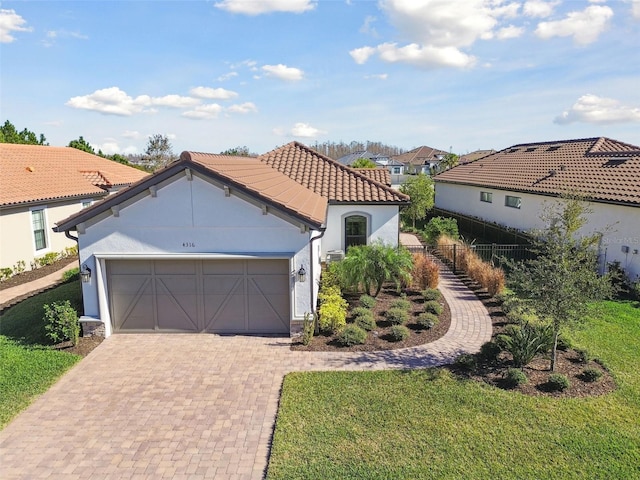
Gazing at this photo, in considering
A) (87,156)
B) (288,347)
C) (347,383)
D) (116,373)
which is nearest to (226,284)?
(288,347)

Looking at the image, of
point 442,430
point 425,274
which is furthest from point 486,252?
point 442,430

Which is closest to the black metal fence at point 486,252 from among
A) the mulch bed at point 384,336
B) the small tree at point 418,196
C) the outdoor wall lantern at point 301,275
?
the mulch bed at point 384,336

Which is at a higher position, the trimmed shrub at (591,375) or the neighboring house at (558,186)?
the neighboring house at (558,186)

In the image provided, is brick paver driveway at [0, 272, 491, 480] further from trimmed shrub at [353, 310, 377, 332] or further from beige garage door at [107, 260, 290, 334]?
trimmed shrub at [353, 310, 377, 332]

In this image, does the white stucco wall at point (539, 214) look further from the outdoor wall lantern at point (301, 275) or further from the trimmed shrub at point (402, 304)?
the outdoor wall lantern at point (301, 275)

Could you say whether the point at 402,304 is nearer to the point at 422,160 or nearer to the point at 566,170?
the point at 566,170

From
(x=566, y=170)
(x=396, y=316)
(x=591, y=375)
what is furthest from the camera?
(x=566, y=170)
